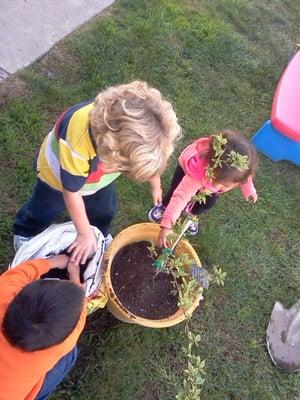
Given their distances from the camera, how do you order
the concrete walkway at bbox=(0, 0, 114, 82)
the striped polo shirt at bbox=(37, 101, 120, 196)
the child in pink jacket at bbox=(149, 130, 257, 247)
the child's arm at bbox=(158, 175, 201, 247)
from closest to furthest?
the striped polo shirt at bbox=(37, 101, 120, 196), the child in pink jacket at bbox=(149, 130, 257, 247), the child's arm at bbox=(158, 175, 201, 247), the concrete walkway at bbox=(0, 0, 114, 82)

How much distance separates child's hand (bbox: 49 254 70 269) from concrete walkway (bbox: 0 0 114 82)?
1475 millimetres

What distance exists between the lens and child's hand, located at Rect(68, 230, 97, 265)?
201 cm

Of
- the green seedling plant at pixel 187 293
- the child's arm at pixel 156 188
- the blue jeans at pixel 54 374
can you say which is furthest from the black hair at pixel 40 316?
the child's arm at pixel 156 188

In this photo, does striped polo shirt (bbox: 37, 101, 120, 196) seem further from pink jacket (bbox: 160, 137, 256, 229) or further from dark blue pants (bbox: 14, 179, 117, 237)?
pink jacket (bbox: 160, 137, 256, 229)

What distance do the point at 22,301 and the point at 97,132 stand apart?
621 mm

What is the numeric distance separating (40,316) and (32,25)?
2481mm

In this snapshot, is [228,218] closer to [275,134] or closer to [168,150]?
[275,134]

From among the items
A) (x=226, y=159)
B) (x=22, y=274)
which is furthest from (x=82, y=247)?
(x=226, y=159)

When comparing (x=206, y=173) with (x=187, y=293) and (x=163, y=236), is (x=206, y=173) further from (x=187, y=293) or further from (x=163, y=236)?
(x=187, y=293)

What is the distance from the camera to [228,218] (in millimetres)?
3133

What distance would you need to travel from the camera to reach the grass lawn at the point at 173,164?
249 centimetres

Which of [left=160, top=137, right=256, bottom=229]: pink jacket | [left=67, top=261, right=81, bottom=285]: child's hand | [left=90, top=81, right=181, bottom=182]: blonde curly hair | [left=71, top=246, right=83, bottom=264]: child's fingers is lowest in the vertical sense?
[left=67, top=261, right=81, bottom=285]: child's hand

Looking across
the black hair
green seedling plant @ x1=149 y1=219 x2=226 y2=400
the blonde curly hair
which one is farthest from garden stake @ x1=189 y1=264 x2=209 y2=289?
the black hair

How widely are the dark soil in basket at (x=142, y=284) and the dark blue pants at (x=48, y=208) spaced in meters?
0.21
